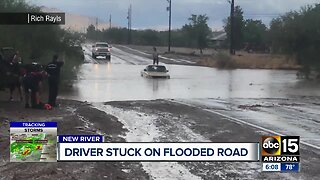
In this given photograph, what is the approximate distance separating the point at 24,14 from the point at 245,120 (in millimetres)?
7686

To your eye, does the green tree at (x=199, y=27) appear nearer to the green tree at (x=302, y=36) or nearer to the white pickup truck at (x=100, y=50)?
the white pickup truck at (x=100, y=50)

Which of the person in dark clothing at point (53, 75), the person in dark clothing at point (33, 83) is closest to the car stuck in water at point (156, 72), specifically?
the person in dark clothing at point (53, 75)

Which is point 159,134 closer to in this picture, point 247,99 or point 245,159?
point 245,159

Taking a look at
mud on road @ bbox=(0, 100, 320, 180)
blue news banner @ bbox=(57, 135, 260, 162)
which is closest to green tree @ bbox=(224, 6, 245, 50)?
mud on road @ bbox=(0, 100, 320, 180)

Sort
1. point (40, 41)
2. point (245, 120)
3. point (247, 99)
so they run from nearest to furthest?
point (245, 120), point (40, 41), point (247, 99)

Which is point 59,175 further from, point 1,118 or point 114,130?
point 1,118

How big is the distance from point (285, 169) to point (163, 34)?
107 m

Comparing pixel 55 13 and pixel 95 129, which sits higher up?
pixel 55 13

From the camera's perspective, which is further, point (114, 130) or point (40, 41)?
point (40, 41)

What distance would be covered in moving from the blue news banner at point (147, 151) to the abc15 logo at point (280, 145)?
134mm

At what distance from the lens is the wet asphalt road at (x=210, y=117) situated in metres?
6.52

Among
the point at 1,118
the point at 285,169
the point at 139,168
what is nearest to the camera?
the point at 285,169

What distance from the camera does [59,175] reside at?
5910 mm

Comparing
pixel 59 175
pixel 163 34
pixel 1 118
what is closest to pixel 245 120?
pixel 1 118
